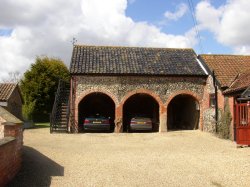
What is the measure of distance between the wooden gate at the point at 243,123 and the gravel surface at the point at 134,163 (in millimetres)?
719

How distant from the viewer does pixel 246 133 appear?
16.6 meters

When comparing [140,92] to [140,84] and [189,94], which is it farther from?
[189,94]

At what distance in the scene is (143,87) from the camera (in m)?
23.4

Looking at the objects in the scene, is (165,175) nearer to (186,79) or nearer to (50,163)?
(50,163)

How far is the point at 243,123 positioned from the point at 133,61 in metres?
9.34

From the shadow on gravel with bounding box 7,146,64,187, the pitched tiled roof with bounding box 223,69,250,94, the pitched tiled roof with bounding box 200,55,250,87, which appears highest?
the pitched tiled roof with bounding box 200,55,250,87

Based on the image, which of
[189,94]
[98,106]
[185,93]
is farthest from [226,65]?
[98,106]

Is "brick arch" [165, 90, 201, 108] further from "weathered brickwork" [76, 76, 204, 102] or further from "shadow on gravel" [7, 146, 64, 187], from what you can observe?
"shadow on gravel" [7, 146, 64, 187]

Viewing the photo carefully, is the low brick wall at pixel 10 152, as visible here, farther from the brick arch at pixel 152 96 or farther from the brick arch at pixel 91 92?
the brick arch at pixel 152 96

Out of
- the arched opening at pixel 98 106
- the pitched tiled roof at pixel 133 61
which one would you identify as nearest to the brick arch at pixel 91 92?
the pitched tiled roof at pixel 133 61

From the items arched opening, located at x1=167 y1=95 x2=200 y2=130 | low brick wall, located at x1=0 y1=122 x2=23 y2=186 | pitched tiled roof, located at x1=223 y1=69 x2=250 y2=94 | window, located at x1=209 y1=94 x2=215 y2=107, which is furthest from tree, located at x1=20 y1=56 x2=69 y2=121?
low brick wall, located at x1=0 y1=122 x2=23 y2=186

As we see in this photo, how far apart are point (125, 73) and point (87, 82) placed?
2431 millimetres

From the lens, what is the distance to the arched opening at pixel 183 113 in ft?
81.4

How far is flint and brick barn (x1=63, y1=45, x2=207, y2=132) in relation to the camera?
2308 centimetres
